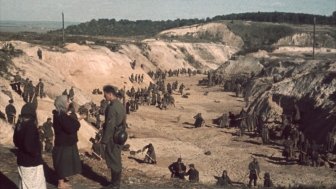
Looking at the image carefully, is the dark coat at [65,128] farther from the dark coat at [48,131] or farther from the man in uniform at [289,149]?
the man in uniform at [289,149]

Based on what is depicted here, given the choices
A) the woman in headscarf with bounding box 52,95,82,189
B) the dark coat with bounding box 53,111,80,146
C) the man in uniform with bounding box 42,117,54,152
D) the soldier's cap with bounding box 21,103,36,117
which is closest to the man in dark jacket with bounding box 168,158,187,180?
the man in uniform with bounding box 42,117,54,152

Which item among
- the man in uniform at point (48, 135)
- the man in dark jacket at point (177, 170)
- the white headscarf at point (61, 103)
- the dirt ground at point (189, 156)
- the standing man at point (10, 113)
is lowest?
the dirt ground at point (189, 156)

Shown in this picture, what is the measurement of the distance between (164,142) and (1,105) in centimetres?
962

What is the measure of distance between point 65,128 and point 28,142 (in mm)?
1249

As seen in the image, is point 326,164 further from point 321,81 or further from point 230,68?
point 230,68

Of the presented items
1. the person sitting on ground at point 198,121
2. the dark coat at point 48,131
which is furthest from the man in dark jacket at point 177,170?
the person sitting on ground at point 198,121

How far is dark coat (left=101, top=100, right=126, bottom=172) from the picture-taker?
30.0 feet

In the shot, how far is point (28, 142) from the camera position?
7.36 meters

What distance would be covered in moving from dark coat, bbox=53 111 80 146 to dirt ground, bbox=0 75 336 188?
1606mm

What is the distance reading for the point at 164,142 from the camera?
89.2 ft

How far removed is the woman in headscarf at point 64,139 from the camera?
27.8 feet

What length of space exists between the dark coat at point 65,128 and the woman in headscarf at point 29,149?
3.36ft

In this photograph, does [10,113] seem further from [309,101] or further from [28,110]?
[309,101]

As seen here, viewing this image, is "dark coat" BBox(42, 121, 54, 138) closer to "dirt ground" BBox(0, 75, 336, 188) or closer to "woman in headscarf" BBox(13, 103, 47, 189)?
"dirt ground" BBox(0, 75, 336, 188)
